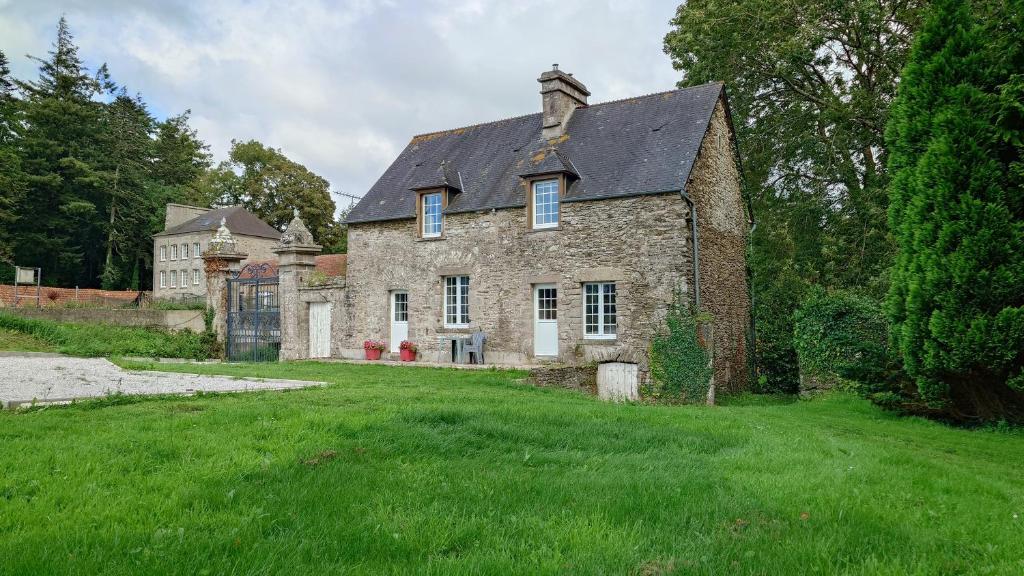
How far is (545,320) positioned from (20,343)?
14.8 m

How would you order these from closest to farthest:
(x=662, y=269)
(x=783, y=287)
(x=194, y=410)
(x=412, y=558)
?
(x=412, y=558), (x=194, y=410), (x=662, y=269), (x=783, y=287)

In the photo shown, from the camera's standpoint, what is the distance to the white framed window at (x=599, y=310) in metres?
17.0

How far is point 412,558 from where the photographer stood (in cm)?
352

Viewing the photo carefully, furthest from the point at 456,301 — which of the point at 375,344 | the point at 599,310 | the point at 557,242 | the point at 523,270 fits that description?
the point at 599,310

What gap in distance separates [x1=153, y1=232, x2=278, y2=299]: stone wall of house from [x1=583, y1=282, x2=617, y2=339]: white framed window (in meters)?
33.0

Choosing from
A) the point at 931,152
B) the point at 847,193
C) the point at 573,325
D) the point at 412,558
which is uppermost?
the point at 847,193

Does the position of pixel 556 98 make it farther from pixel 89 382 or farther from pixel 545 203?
pixel 89 382

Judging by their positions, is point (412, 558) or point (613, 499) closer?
point (412, 558)

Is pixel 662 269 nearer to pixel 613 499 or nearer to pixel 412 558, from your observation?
pixel 613 499

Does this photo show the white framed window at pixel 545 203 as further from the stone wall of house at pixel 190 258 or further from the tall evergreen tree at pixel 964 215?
the stone wall of house at pixel 190 258

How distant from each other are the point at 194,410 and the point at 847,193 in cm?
2020

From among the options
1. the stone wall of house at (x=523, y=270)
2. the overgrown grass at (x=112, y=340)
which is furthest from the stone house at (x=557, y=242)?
the overgrown grass at (x=112, y=340)

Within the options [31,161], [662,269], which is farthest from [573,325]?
[31,161]

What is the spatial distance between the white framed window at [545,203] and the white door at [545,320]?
1.73 metres
